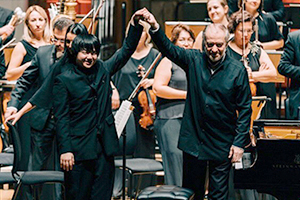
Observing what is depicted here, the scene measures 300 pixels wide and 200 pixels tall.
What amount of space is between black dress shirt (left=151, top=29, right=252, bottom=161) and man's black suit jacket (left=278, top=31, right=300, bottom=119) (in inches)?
58.4

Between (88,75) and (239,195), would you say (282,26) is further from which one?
(88,75)

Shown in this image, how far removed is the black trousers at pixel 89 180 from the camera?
206 inches

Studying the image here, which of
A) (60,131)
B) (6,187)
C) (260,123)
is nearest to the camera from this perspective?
(60,131)

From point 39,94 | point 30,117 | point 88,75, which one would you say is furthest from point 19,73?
point 88,75

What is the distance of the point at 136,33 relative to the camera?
5.40m

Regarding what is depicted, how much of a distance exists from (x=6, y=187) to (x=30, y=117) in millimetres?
1816

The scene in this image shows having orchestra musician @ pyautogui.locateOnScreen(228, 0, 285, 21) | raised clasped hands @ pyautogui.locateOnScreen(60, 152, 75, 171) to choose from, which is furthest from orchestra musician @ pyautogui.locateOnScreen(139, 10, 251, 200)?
orchestra musician @ pyautogui.locateOnScreen(228, 0, 285, 21)

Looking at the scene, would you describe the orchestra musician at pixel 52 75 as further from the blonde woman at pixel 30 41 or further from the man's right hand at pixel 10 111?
the blonde woman at pixel 30 41

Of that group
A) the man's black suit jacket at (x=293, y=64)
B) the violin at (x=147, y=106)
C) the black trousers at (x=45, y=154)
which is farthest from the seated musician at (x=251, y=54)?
the black trousers at (x=45, y=154)

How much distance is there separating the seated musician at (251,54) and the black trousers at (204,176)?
4.37 feet

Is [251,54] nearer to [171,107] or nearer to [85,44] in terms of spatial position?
[171,107]

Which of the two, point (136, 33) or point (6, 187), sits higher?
point (136, 33)

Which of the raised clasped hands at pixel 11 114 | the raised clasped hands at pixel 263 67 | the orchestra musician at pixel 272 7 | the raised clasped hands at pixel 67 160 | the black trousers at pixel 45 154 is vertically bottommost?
the black trousers at pixel 45 154

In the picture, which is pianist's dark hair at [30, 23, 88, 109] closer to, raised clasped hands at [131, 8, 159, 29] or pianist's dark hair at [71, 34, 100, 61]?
pianist's dark hair at [71, 34, 100, 61]
